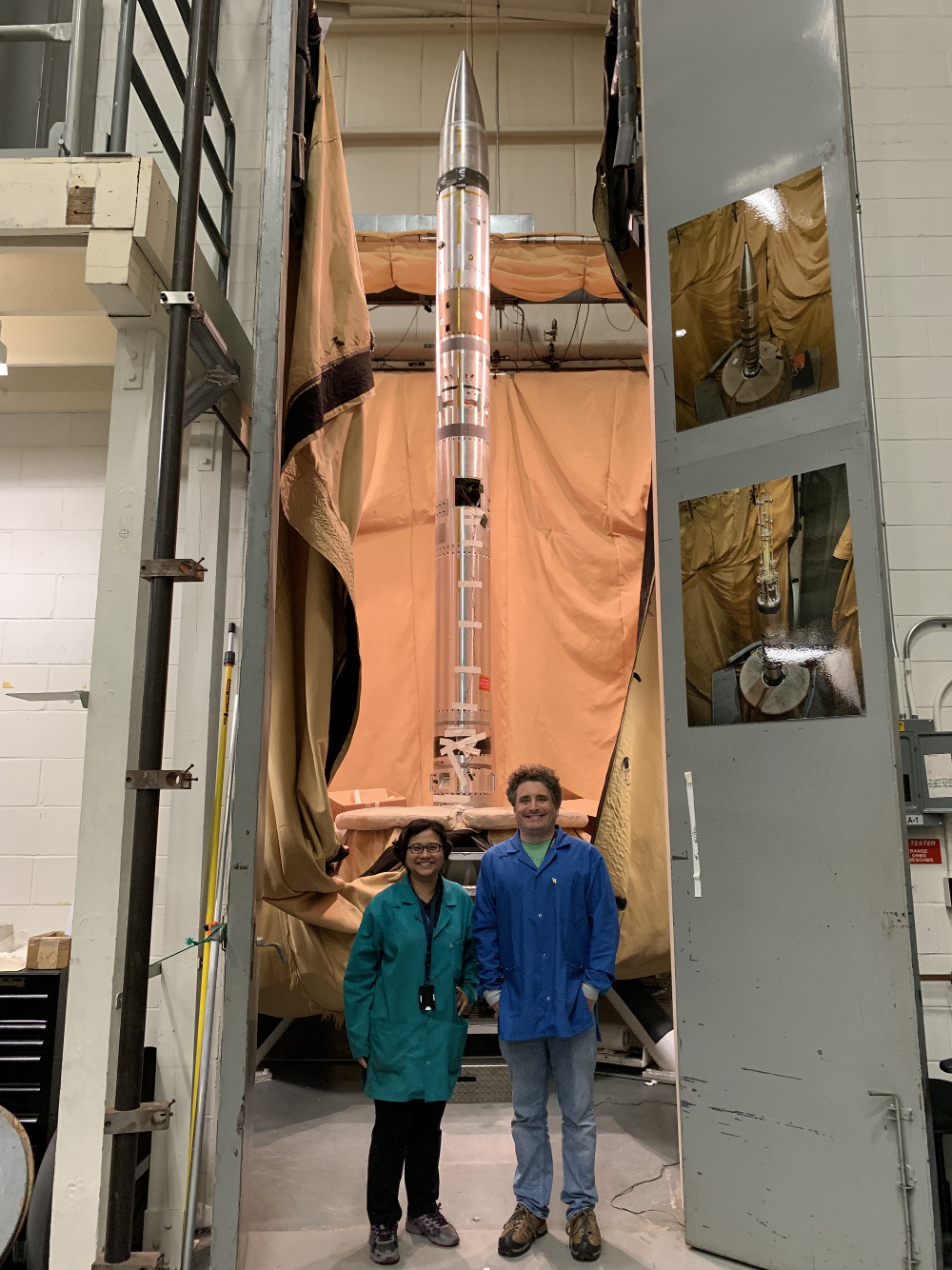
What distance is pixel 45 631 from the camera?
3926 mm

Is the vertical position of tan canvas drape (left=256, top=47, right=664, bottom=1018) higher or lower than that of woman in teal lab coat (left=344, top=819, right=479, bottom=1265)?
higher

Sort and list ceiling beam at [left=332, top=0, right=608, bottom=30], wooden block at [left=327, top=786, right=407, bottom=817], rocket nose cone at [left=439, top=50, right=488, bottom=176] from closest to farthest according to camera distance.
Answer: wooden block at [left=327, top=786, right=407, bottom=817] → rocket nose cone at [left=439, top=50, right=488, bottom=176] → ceiling beam at [left=332, top=0, right=608, bottom=30]

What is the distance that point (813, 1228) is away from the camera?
2.53 metres

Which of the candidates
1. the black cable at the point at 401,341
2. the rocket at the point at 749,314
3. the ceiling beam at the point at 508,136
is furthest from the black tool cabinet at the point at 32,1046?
the ceiling beam at the point at 508,136

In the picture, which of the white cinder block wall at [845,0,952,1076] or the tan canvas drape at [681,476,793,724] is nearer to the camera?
the tan canvas drape at [681,476,793,724]

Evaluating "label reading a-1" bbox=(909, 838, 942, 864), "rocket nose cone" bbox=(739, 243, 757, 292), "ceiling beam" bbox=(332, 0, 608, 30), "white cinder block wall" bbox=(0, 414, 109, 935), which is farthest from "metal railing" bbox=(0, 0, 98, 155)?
"ceiling beam" bbox=(332, 0, 608, 30)

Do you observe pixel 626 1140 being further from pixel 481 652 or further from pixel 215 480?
pixel 215 480

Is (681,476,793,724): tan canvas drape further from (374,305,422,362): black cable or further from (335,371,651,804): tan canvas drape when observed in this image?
(374,305,422,362): black cable

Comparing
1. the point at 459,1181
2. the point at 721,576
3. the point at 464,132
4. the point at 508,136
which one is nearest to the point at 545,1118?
the point at 459,1181

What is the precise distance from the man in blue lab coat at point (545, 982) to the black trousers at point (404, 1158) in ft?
0.80

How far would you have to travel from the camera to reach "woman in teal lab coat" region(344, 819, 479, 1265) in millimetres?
2717

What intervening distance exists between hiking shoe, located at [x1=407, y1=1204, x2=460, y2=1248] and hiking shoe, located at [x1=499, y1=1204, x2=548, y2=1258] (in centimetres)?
14

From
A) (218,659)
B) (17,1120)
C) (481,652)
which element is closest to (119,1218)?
(17,1120)

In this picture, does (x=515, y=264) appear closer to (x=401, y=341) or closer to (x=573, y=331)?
(x=573, y=331)
